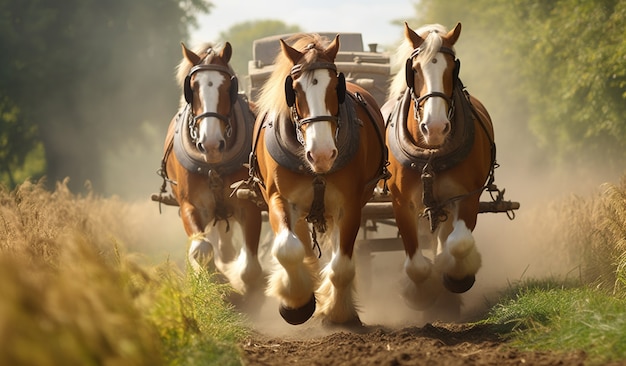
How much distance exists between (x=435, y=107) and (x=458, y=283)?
1409 millimetres

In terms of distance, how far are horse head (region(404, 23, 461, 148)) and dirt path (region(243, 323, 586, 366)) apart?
1.41 metres

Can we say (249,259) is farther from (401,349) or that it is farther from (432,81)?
(401,349)

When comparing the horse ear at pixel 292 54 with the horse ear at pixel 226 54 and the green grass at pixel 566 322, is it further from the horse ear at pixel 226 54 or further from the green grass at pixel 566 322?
the green grass at pixel 566 322

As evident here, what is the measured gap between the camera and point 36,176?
103ft

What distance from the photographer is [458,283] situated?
732 centimetres

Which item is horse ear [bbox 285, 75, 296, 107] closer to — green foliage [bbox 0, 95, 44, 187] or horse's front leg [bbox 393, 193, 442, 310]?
horse's front leg [bbox 393, 193, 442, 310]

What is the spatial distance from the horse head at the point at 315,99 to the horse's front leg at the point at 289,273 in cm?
49

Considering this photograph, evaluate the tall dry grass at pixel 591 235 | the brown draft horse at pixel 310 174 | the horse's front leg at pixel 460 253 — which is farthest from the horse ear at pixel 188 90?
the tall dry grass at pixel 591 235

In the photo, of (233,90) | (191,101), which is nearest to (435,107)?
(233,90)

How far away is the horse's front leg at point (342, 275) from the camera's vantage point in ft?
22.1

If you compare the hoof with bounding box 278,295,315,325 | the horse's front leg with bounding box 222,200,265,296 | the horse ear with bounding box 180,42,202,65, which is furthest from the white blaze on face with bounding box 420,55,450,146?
the horse ear with bounding box 180,42,202,65

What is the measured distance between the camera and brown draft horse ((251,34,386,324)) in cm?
637

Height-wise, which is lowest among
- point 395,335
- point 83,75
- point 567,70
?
point 395,335

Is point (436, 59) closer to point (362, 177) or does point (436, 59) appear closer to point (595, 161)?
point (362, 177)
